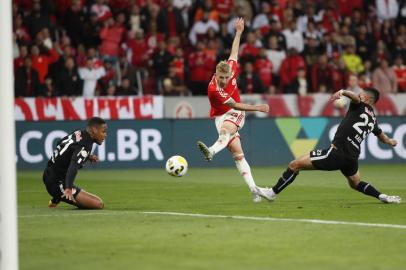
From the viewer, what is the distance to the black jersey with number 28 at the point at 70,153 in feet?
45.6

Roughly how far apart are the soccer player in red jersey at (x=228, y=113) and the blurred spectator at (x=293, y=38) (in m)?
13.3

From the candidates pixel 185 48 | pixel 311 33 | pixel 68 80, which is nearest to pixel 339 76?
pixel 311 33

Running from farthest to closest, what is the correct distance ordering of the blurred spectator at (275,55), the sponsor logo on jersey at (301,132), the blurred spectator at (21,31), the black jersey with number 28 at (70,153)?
the blurred spectator at (275,55), the blurred spectator at (21,31), the sponsor logo on jersey at (301,132), the black jersey with number 28 at (70,153)

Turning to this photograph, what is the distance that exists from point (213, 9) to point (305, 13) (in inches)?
120

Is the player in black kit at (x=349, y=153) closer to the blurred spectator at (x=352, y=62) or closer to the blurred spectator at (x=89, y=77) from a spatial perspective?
the blurred spectator at (x=89, y=77)

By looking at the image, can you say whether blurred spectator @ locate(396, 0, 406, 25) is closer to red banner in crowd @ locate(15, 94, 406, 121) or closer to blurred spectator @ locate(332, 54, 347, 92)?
blurred spectator @ locate(332, 54, 347, 92)

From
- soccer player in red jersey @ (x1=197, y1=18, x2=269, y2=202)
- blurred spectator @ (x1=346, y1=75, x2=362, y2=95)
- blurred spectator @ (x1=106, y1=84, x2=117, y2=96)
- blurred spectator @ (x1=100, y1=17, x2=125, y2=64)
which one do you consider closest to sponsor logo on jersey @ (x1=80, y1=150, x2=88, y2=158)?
soccer player in red jersey @ (x1=197, y1=18, x2=269, y2=202)

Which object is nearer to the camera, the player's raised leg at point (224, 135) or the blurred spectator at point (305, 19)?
the player's raised leg at point (224, 135)

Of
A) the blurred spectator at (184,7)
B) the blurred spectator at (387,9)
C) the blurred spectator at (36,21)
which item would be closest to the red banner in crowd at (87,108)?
the blurred spectator at (36,21)

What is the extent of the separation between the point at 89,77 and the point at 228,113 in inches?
456

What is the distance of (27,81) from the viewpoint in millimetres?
26609

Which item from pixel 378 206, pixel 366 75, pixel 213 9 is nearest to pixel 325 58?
pixel 366 75

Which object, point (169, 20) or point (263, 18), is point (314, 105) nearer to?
point (263, 18)

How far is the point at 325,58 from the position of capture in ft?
95.6
